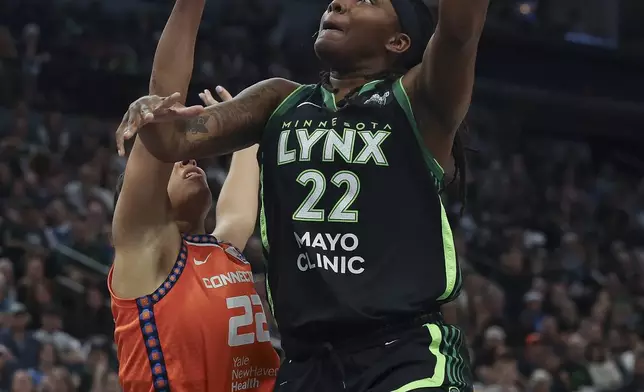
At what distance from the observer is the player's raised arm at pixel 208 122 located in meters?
2.74

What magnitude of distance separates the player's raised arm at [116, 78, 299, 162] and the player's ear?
12.9 inches

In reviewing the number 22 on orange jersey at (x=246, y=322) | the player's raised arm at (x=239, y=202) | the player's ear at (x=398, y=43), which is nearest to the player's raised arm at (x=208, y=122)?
the player's ear at (x=398, y=43)

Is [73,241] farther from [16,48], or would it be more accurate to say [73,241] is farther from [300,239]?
[300,239]

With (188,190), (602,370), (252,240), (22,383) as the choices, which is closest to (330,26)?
(188,190)

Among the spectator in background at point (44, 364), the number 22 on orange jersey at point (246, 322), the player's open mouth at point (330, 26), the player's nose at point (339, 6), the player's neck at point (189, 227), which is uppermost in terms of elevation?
the player's nose at point (339, 6)

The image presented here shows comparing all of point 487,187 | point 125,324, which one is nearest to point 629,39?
point 487,187

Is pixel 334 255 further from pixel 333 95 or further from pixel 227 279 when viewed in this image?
pixel 227 279

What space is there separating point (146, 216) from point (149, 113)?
2.15ft

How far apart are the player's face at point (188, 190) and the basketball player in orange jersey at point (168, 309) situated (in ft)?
0.42

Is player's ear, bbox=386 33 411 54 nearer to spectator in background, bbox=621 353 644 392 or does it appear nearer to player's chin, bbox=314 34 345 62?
player's chin, bbox=314 34 345 62

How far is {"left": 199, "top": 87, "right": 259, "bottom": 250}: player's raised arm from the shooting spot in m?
4.00

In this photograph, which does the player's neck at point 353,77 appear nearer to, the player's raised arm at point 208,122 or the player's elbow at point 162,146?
the player's raised arm at point 208,122

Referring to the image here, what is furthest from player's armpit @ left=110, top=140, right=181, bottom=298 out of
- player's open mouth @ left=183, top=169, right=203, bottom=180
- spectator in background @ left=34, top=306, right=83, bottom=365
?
spectator in background @ left=34, top=306, right=83, bottom=365

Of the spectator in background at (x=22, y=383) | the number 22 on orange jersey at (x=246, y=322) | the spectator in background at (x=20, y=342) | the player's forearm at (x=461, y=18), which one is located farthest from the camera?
the spectator in background at (x=20, y=342)
